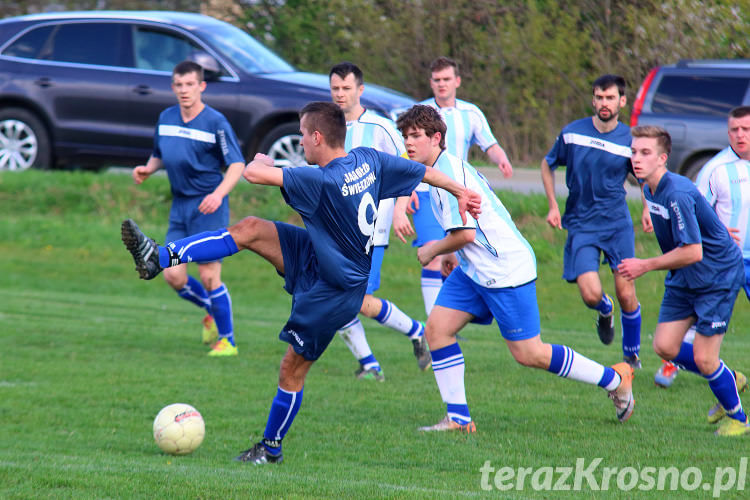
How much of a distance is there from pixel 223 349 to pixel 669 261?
179 inches

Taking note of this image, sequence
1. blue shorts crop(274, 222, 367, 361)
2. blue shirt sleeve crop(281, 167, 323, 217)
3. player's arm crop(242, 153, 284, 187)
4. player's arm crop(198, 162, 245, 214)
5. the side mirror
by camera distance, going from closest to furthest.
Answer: player's arm crop(242, 153, 284, 187)
blue shirt sleeve crop(281, 167, 323, 217)
blue shorts crop(274, 222, 367, 361)
player's arm crop(198, 162, 245, 214)
the side mirror

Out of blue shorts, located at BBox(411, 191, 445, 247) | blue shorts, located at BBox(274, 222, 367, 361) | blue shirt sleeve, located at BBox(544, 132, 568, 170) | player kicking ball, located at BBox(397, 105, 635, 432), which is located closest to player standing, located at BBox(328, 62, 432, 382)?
blue shorts, located at BBox(411, 191, 445, 247)

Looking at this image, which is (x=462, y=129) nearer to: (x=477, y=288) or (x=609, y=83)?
(x=609, y=83)

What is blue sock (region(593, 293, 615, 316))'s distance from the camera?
8305 millimetres

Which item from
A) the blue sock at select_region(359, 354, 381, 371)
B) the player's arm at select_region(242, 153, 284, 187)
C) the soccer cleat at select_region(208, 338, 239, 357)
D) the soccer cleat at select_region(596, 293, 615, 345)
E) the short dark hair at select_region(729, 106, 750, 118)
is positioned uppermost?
the short dark hair at select_region(729, 106, 750, 118)

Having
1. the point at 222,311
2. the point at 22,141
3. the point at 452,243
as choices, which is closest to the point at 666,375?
the point at 452,243

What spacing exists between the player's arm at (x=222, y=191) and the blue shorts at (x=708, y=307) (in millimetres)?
3514

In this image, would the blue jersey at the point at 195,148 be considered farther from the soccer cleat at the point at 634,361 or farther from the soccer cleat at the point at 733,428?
the soccer cleat at the point at 733,428

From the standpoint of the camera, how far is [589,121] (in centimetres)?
822

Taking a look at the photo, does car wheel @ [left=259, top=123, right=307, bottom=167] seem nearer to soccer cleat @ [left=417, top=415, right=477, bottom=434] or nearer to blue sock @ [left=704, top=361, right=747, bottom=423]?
soccer cleat @ [left=417, top=415, right=477, bottom=434]

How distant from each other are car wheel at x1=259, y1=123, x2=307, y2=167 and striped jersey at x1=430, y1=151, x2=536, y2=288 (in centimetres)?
761

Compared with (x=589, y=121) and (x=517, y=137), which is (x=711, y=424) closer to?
(x=589, y=121)

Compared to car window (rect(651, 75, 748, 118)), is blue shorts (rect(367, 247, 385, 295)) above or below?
below

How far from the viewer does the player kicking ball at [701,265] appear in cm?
602
